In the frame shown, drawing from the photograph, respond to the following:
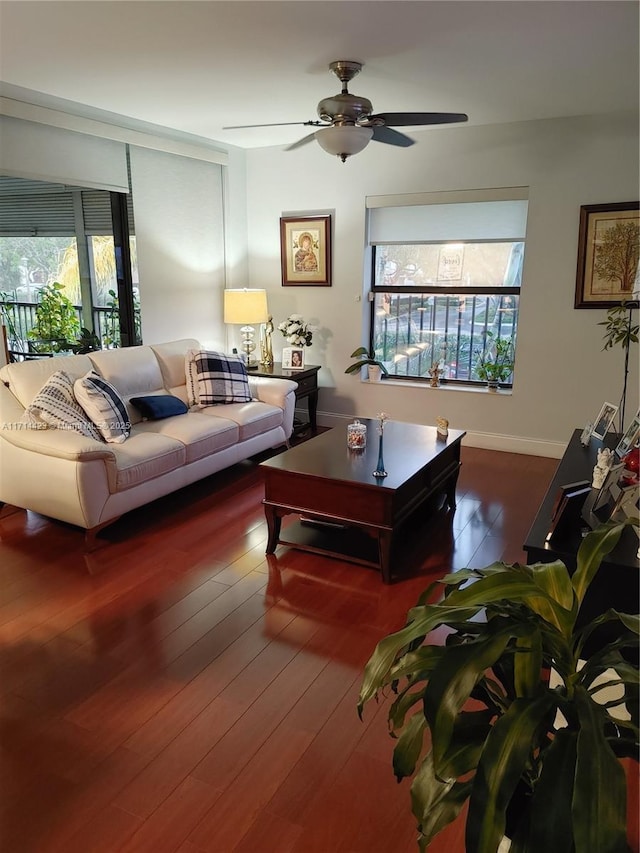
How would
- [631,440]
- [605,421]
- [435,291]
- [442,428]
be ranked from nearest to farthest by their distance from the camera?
1. [631,440]
2. [605,421]
3. [442,428]
4. [435,291]

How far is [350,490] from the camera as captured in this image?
3012 mm

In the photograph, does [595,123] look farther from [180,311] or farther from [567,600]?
[567,600]

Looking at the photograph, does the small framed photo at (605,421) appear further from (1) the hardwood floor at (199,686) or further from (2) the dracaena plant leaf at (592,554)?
(2) the dracaena plant leaf at (592,554)

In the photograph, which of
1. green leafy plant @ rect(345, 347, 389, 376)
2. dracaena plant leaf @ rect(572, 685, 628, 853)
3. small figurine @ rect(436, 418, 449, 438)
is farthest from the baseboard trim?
dracaena plant leaf @ rect(572, 685, 628, 853)

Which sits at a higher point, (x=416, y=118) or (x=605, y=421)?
(x=416, y=118)

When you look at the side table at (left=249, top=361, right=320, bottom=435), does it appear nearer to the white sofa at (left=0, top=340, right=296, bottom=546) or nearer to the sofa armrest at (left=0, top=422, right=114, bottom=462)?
the white sofa at (left=0, top=340, right=296, bottom=546)

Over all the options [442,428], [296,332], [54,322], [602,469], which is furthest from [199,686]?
[296,332]

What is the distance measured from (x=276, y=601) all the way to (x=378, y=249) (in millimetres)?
3592

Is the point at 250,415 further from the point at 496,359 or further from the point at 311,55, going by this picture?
the point at 311,55

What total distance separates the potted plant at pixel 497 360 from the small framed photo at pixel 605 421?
175cm

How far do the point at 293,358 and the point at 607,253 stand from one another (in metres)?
2.60

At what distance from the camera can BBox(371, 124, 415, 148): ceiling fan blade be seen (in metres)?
3.23

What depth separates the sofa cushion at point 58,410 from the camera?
3.42 metres

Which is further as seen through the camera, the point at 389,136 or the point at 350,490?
the point at 389,136
